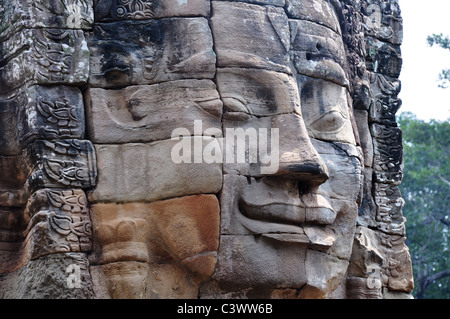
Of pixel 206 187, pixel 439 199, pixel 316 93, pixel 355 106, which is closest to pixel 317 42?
pixel 316 93

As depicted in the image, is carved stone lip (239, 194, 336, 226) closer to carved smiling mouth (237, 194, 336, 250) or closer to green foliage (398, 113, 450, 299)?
carved smiling mouth (237, 194, 336, 250)

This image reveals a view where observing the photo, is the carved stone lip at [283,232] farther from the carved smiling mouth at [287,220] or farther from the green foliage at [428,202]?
the green foliage at [428,202]

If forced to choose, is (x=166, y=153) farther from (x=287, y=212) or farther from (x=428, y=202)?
(x=428, y=202)

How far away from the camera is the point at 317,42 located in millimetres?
8078

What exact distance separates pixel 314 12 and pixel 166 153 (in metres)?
1.88

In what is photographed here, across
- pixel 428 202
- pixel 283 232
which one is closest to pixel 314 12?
pixel 283 232

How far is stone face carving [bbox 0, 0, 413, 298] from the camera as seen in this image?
24.3 ft

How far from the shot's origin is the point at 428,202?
71.3 feet

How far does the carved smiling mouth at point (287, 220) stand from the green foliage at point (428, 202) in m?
13.1

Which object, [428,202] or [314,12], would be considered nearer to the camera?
[314,12]

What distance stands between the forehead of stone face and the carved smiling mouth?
1603 millimetres

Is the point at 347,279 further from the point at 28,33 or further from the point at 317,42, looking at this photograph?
the point at 28,33

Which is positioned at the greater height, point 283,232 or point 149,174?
point 149,174

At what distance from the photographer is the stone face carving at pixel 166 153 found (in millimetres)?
7402
